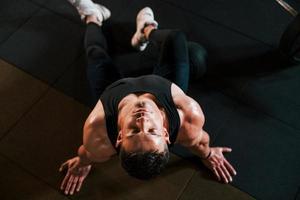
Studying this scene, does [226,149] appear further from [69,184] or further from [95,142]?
[69,184]

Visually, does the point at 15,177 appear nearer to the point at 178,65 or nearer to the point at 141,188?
the point at 141,188

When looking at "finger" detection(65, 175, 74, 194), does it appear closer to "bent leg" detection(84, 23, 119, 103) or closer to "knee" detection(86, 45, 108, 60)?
"bent leg" detection(84, 23, 119, 103)

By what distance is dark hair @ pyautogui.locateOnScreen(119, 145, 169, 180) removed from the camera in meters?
1.49

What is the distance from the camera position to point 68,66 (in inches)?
103

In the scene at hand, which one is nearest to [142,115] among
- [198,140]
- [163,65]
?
[198,140]

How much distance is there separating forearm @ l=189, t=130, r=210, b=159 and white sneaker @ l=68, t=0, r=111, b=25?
46.8 inches

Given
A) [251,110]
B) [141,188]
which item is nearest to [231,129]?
[251,110]

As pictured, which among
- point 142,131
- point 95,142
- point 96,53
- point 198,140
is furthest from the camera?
point 96,53

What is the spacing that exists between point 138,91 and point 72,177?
0.80 meters

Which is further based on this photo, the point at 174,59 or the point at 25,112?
the point at 25,112

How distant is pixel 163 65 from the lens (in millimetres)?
2217

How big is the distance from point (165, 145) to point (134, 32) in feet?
4.49

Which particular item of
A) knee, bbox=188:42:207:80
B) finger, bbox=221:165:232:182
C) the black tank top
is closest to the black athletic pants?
knee, bbox=188:42:207:80

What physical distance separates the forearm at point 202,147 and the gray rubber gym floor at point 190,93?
16 centimetres
